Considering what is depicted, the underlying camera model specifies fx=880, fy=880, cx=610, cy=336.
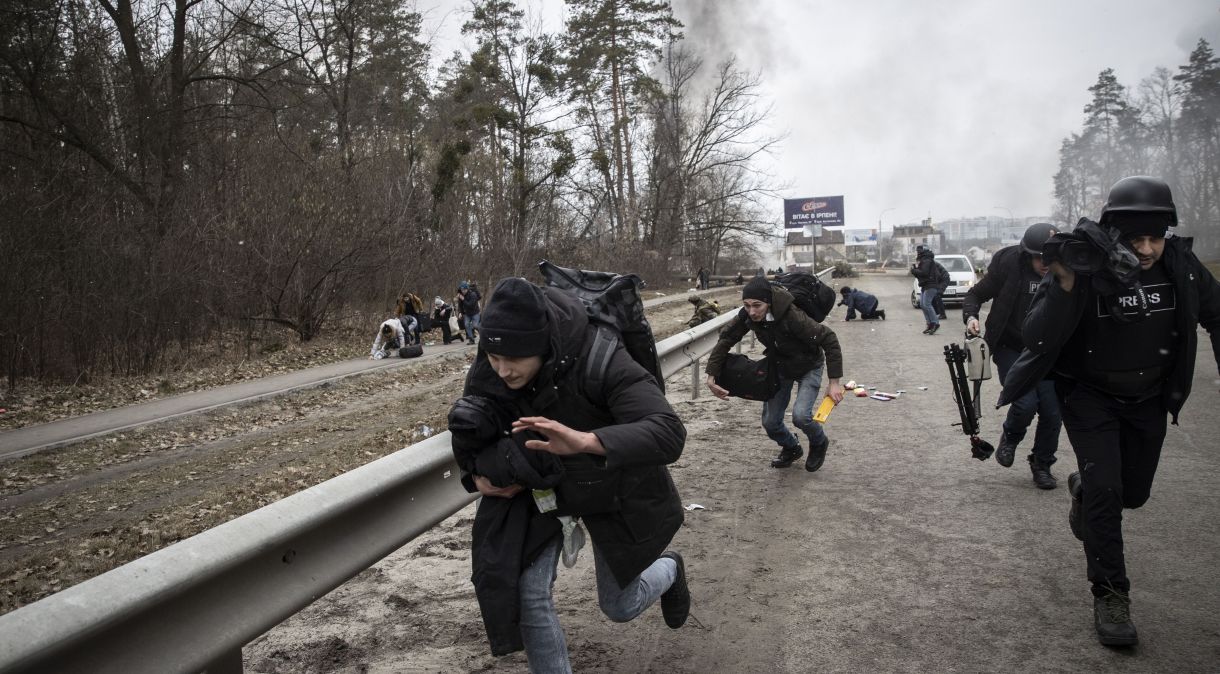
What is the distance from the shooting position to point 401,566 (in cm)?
469

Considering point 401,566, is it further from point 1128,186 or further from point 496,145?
point 496,145

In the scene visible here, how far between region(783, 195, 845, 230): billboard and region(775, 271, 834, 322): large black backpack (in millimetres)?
69602

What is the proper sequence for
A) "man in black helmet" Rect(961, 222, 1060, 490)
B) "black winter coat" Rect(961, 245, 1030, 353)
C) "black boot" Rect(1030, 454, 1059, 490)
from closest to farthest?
"black boot" Rect(1030, 454, 1059, 490) < "man in black helmet" Rect(961, 222, 1060, 490) < "black winter coat" Rect(961, 245, 1030, 353)

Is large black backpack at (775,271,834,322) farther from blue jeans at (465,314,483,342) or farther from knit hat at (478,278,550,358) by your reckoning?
blue jeans at (465,314,483,342)

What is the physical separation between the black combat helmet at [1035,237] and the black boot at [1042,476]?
4.80ft

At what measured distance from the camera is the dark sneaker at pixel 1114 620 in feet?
11.6

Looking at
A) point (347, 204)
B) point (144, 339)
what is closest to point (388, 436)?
point (144, 339)

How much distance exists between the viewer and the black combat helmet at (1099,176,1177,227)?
384 centimetres

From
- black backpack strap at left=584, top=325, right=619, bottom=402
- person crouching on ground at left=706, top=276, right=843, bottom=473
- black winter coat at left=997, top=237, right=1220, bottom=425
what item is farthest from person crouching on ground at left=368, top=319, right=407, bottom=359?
black backpack strap at left=584, top=325, right=619, bottom=402

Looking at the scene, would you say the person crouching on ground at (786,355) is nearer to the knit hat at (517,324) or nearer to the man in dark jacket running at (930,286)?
the knit hat at (517,324)

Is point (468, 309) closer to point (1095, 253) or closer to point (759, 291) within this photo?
point (759, 291)

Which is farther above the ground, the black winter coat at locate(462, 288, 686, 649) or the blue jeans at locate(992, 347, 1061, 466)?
the black winter coat at locate(462, 288, 686, 649)

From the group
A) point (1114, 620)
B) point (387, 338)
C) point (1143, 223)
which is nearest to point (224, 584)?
point (1114, 620)

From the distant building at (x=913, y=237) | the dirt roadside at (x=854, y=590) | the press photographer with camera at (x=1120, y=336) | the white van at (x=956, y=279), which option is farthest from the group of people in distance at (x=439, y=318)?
the distant building at (x=913, y=237)
